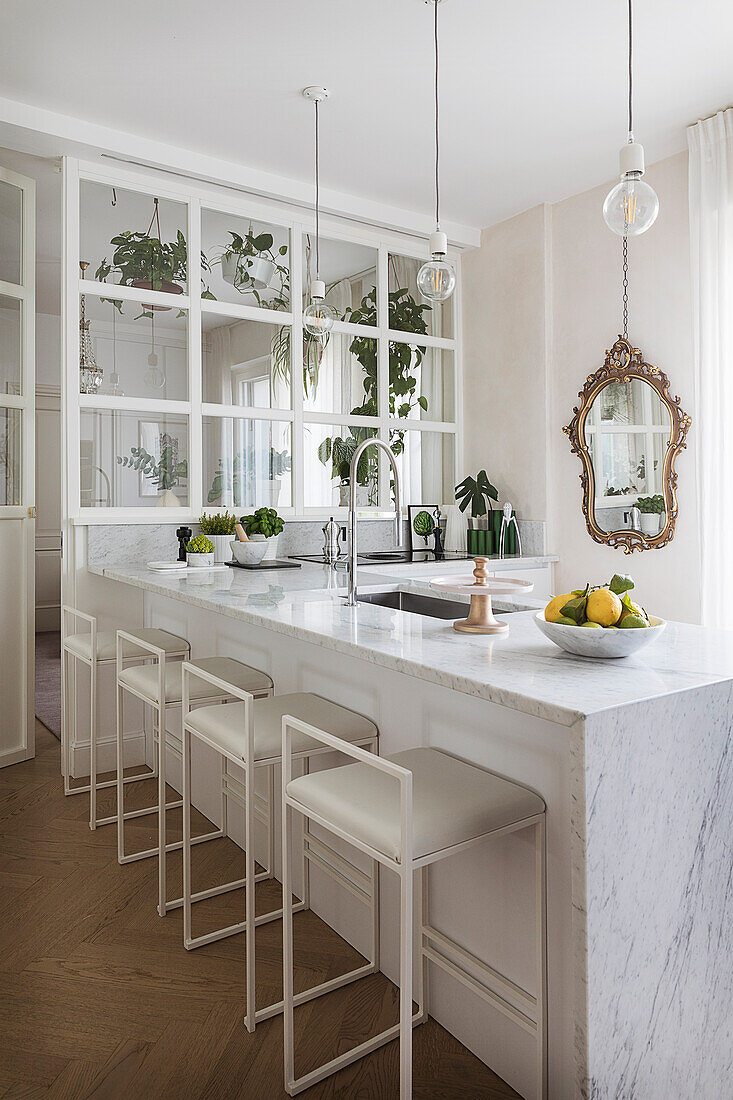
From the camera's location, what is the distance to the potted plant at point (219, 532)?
3488 mm

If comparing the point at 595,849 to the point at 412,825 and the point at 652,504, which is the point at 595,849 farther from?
the point at 652,504

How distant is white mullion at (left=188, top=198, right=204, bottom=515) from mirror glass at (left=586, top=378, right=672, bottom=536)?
6.35 ft

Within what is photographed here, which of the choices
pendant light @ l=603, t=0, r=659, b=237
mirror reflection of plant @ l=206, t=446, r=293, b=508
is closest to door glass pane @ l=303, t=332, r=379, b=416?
mirror reflection of plant @ l=206, t=446, r=293, b=508

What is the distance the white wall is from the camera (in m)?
3.44

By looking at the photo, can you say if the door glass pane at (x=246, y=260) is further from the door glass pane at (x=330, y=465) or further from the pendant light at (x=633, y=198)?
the pendant light at (x=633, y=198)

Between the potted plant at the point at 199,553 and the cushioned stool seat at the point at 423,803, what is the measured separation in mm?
1782

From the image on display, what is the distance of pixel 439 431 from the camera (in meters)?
4.50

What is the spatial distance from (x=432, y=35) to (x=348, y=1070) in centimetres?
302

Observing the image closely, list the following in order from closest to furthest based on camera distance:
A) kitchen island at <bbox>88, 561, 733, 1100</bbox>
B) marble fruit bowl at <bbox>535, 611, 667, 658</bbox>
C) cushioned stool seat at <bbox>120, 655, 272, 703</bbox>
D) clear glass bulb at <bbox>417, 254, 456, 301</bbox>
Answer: kitchen island at <bbox>88, 561, 733, 1100</bbox> < marble fruit bowl at <bbox>535, 611, 667, 658</bbox> < clear glass bulb at <bbox>417, 254, 456, 301</bbox> < cushioned stool seat at <bbox>120, 655, 272, 703</bbox>

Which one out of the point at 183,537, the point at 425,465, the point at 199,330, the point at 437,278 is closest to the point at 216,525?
the point at 183,537

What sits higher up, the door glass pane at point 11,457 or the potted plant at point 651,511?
the door glass pane at point 11,457

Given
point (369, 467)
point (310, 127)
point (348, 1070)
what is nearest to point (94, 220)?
point (310, 127)

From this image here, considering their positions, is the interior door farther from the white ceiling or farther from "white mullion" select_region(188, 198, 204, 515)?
"white mullion" select_region(188, 198, 204, 515)

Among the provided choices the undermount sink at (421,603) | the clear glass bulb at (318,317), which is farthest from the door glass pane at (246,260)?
the undermount sink at (421,603)
